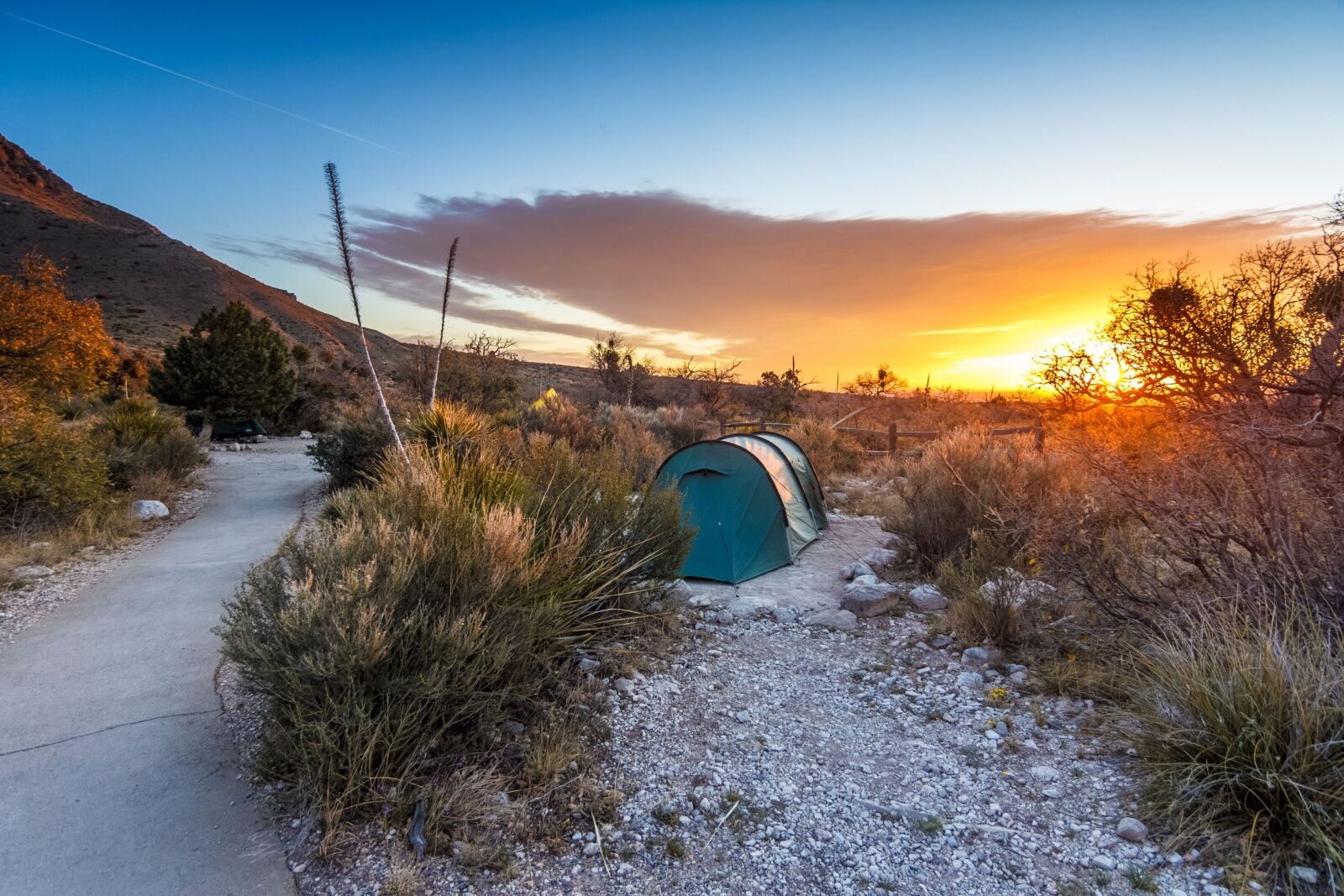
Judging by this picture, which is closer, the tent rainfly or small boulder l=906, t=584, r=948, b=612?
small boulder l=906, t=584, r=948, b=612

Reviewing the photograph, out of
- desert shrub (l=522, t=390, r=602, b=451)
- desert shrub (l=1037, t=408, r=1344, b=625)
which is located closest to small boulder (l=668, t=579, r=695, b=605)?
desert shrub (l=1037, t=408, r=1344, b=625)

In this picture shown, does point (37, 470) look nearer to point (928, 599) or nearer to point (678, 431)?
point (928, 599)

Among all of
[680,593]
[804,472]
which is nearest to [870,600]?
[680,593]

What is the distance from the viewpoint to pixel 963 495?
7891 millimetres

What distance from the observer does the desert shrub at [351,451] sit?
11.4 m

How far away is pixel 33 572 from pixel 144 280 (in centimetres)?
6270

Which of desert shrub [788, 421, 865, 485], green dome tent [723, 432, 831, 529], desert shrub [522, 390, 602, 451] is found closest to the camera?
green dome tent [723, 432, 831, 529]

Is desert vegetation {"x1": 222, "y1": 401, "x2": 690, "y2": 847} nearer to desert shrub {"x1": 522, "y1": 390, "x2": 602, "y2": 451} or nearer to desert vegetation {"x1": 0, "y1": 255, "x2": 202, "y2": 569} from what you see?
desert vegetation {"x1": 0, "y1": 255, "x2": 202, "y2": 569}

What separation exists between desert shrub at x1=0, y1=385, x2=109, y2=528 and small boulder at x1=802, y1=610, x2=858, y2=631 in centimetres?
924

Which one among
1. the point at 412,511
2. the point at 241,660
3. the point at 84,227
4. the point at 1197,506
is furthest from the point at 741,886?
the point at 84,227

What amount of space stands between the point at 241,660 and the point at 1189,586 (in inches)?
243

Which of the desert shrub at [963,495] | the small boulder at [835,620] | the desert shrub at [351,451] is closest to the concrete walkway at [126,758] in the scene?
the desert shrub at [351,451]

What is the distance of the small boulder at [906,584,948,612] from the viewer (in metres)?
6.70

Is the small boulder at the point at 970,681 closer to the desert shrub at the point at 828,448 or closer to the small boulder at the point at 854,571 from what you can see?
the small boulder at the point at 854,571
